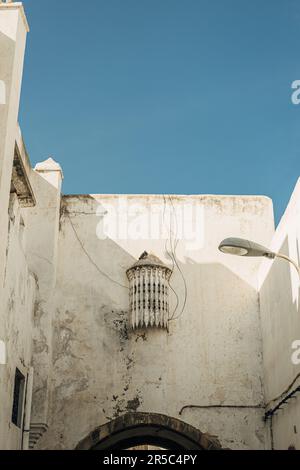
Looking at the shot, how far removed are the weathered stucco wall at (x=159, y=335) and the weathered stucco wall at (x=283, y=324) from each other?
22.0 inches

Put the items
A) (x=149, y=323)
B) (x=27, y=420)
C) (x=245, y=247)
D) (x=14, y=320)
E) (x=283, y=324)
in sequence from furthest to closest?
(x=149, y=323), (x=283, y=324), (x=27, y=420), (x=14, y=320), (x=245, y=247)

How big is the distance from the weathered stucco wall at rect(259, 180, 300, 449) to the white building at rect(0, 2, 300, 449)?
3 cm

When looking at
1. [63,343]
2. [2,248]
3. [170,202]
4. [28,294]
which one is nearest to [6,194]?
[2,248]

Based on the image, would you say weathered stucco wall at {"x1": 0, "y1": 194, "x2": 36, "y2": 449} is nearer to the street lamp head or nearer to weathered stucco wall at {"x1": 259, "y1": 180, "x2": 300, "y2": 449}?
the street lamp head

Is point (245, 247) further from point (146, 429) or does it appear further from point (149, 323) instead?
point (146, 429)

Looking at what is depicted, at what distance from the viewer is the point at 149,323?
38.4 feet

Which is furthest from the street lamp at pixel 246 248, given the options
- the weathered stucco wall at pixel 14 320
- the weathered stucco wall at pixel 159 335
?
the weathered stucco wall at pixel 159 335

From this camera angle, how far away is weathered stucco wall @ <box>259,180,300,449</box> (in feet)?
31.2

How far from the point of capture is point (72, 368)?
11.7 meters

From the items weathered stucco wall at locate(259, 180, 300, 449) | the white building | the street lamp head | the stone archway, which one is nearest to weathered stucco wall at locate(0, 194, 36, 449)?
the white building

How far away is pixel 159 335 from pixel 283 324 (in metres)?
2.50

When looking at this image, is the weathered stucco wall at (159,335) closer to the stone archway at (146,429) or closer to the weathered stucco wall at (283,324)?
the stone archway at (146,429)

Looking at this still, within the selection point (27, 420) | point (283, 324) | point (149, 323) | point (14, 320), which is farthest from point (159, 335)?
point (14, 320)

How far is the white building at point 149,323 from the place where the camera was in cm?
1073
